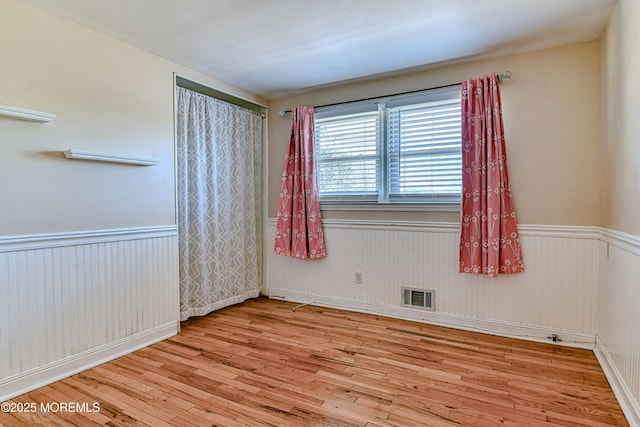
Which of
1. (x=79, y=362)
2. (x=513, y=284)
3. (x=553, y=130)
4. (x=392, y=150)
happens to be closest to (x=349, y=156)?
(x=392, y=150)

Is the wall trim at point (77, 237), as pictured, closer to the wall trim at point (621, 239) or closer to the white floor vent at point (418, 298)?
the white floor vent at point (418, 298)

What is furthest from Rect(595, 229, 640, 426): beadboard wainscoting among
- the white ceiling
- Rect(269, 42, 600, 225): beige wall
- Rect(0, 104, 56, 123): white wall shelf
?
Rect(0, 104, 56, 123): white wall shelf

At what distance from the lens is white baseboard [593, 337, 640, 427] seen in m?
1.70

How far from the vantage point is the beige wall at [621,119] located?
1783mm

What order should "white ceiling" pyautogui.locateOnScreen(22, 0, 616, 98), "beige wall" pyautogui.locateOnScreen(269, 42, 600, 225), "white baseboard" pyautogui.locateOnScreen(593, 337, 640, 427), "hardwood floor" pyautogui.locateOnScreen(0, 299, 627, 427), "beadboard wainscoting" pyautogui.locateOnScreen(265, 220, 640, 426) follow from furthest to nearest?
1. "beige wall" pyautogui.locateOnScreen(269, 42, 600, 225)
2. "white ceiling" pyautogui.locateOnScreen(22, 0, 616, 98)
3. "beadboard wainscoting" pyautogui.locateOnScreen(265, 220, 640, 426)
4. "hardwood floor" pyautogui.locateOnScreen(0, 299, 627, 427)
5. "white baseboard" pyautogui.locateOnScreen(593, 337, 640, 427)

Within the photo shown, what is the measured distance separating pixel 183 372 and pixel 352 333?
54.8 inches

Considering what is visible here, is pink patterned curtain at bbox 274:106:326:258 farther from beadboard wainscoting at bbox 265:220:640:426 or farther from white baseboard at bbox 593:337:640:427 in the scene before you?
white baseboard at bbox 593:337:640:427

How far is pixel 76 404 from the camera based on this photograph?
1956mm

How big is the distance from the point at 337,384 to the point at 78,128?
245cm

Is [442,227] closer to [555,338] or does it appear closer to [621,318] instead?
[555,338]

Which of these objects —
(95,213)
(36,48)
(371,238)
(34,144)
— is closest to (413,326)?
(371,238)

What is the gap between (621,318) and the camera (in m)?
2.00

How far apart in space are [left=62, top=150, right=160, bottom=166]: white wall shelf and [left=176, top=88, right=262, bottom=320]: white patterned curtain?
466 millimetres

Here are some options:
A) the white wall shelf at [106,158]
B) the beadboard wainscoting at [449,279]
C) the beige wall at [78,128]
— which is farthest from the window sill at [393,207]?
the white wall shelf at [106,158]
